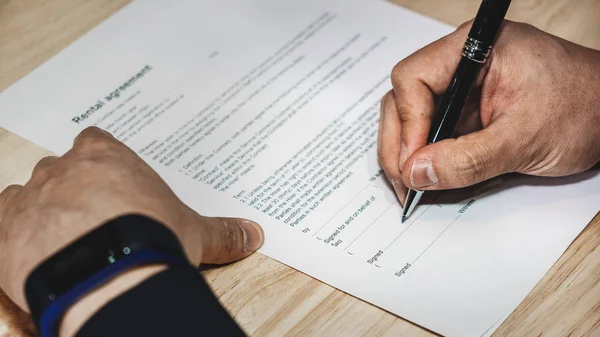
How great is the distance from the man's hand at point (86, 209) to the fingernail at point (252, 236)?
14 millimetres

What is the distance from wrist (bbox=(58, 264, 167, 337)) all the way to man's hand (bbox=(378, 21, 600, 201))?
300mm

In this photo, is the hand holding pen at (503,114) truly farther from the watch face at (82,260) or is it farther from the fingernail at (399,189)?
the watch face at (82,260)

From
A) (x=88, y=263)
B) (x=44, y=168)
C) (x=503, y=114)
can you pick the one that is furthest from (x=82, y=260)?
(x=503, y=114)

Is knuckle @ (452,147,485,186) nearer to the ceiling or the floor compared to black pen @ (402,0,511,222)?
nearer to the floor

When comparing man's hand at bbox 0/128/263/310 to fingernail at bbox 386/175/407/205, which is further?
fingernail at bbox 386/175/407/205

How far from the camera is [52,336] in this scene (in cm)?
60

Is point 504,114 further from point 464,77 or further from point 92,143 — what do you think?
Answer: point 92,143

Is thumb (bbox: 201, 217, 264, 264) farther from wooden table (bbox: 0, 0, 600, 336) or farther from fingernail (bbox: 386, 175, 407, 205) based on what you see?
fingernail (bbox: 386, 175, 407, 205)

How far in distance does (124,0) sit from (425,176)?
1.92ft

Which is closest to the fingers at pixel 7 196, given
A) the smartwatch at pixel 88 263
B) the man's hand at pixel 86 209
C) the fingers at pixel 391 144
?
the man's hand at pixel 86 209

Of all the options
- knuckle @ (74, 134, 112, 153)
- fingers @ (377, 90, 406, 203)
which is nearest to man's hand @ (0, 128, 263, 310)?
knuckle @ (74, 134, 112, 153)

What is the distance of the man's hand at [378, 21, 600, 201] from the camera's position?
77cm

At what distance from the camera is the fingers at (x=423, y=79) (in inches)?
32.1

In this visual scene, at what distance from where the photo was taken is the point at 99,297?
2.02 ft
